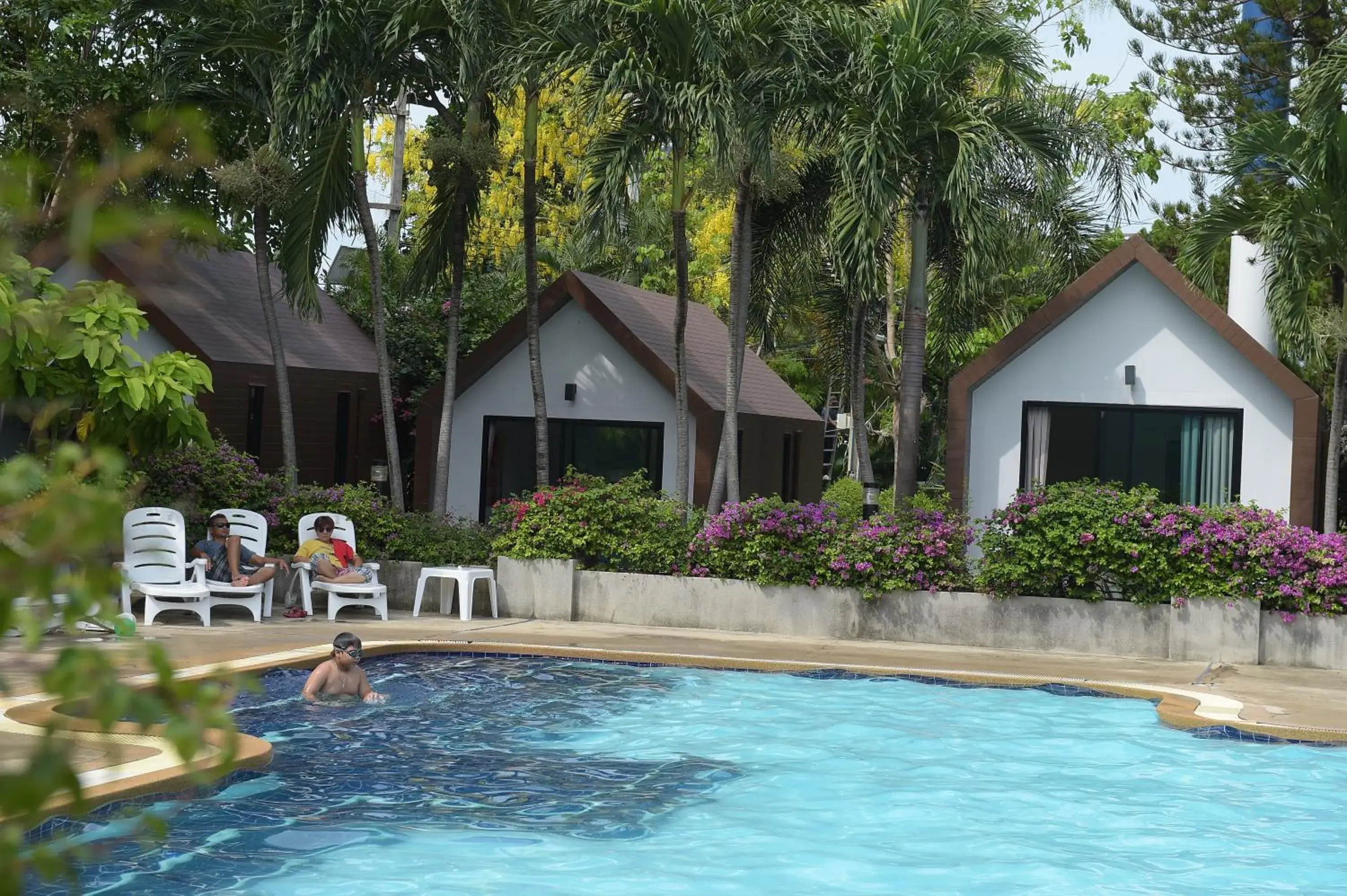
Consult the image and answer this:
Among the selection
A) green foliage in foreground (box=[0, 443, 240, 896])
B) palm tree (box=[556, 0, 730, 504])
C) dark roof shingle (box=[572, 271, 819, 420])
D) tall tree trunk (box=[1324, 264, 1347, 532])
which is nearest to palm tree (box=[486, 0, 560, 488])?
palm tree (box=[556, 0, 730, 504])

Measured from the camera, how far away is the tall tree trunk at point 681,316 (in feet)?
58.7

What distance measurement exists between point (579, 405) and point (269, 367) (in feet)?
17.8

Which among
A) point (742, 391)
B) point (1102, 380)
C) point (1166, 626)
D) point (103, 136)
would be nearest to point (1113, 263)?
point (1102, 380)

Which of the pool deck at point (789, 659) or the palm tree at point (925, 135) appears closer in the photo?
the pool deck at point (789, 659)

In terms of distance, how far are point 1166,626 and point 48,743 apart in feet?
46.4

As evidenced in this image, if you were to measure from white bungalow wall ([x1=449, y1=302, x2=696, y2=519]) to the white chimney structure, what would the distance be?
26.4 ft

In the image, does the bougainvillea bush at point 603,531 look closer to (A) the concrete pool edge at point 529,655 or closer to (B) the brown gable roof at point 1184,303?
(A) the concrete pool edge at point 529,655

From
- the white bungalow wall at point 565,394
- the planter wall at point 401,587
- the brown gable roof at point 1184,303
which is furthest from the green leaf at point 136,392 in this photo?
the brown gable roof at point 1184,303

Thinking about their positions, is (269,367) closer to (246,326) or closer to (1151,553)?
(246,326)

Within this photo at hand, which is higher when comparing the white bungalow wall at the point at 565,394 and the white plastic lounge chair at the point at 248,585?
the white bungalow wall at the point at 565,394

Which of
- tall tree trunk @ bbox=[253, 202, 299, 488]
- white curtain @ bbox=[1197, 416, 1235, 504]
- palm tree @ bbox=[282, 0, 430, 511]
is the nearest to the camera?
white curtain @ bbox=[1197, 416, 1235, 504]

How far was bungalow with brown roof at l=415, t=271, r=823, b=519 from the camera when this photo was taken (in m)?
21.1

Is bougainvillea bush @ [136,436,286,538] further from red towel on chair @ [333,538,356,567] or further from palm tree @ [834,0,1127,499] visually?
palm tree @ [834,0,1127,499]

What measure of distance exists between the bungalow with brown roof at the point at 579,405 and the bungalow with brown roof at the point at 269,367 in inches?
108
